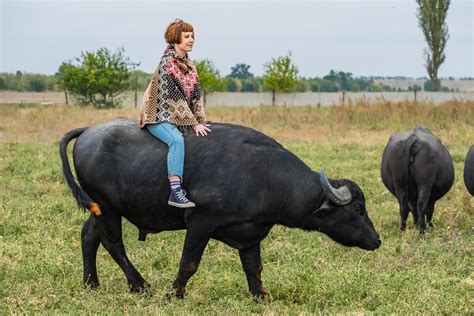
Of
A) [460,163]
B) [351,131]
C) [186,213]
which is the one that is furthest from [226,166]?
[351,131]

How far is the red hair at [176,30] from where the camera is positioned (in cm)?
613

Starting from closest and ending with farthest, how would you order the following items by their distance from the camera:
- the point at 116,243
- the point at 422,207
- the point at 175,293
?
the point at 175,293 → the point at 116,243 → the point at 422,207

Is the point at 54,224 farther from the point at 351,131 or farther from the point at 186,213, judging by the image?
the point at 351,131

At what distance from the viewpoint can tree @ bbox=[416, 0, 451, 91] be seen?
5197cm

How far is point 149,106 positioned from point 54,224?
344cm

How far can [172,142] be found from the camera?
5.99 metres

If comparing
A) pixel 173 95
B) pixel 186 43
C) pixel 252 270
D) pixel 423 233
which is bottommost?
pixel 423 233

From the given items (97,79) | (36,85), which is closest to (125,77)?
(97,79)

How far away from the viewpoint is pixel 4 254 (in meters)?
7.51

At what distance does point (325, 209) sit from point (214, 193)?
35.8 inches

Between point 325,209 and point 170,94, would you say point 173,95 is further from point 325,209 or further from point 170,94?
point 325,209

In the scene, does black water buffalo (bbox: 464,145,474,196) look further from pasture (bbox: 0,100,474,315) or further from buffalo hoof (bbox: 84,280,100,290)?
buffalo hoof (bbox: 84,280,100,290)

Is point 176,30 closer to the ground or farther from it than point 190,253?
farther from it

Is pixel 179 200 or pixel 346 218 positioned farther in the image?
pixel 346 218
